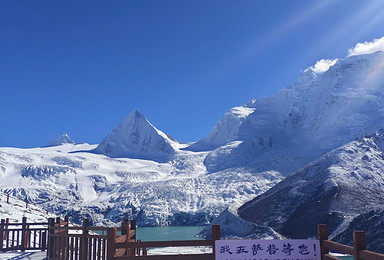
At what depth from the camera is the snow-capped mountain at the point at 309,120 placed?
115 meters

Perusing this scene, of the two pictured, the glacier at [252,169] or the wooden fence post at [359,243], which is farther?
the glacier at [252,169]

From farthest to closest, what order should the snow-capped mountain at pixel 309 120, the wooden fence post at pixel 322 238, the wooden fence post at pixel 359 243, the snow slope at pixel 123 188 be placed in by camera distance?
the snow-capped mountain at pixel 309 120, the snow slope at pixel 123 188, the wooden fence post at pixel 322 238, the wooden fence post at pixel 359 243

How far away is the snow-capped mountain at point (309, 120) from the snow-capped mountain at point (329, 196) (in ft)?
152

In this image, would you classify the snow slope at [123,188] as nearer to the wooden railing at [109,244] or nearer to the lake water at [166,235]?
the lake water at [166,235]

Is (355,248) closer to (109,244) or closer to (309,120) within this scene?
(109,244)

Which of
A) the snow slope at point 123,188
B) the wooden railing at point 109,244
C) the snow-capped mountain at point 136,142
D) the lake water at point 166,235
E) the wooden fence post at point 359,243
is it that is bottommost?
the lake water at point 166,235

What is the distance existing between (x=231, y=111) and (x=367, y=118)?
8366 centimetres

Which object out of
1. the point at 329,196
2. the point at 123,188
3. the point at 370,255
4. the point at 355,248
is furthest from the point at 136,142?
the point at 370,255

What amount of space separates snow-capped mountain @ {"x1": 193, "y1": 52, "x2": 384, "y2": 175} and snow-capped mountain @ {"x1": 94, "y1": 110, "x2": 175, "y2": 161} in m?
30.8

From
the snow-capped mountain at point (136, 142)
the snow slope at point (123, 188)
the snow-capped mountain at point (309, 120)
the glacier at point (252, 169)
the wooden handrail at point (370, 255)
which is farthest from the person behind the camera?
the snow-capped mountain at point (136, 142)

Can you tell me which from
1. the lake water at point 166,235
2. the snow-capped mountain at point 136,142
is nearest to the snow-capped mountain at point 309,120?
the snow-capped mountain at point 136,142

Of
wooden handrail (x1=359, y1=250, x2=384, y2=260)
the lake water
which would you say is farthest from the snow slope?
wooden handrail (x1=359, y1=250, x2=384, y2=260)

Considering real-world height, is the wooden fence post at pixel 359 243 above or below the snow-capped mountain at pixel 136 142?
below

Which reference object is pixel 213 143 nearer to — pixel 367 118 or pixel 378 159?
pixel 367 118
